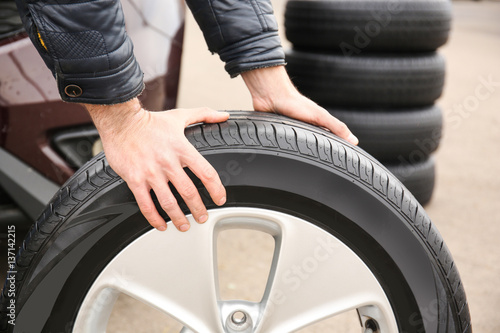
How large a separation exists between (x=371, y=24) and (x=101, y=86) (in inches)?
64.5

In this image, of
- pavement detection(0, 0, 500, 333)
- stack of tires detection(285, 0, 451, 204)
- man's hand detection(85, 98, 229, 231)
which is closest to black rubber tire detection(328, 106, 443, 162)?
stack of tires detection(285, 0, 451, 204)

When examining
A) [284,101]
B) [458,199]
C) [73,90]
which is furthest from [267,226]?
[458,199]

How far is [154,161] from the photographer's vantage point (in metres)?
1.04

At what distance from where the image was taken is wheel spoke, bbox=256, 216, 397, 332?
3.58ft

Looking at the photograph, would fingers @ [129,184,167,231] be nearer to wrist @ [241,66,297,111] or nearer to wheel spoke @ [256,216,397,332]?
wheel spoke @ [256,216,397,332]

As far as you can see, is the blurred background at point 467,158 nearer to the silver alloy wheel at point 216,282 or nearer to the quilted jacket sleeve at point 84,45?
the silver alloy wheel at point 216,282

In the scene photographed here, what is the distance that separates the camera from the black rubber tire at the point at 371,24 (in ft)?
7.69

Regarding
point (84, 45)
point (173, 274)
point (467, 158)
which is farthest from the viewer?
point (467, 158)

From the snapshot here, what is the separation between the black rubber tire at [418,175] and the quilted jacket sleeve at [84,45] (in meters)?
1.78

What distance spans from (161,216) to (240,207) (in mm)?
165

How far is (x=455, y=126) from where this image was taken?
14.6 ft

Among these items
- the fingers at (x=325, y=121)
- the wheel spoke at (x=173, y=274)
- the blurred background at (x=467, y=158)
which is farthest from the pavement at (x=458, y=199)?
the fingers at (x=325, y=121)

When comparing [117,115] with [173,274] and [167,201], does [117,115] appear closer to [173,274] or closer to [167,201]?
[167,201]

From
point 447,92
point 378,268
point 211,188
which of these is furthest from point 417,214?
point 447,92
